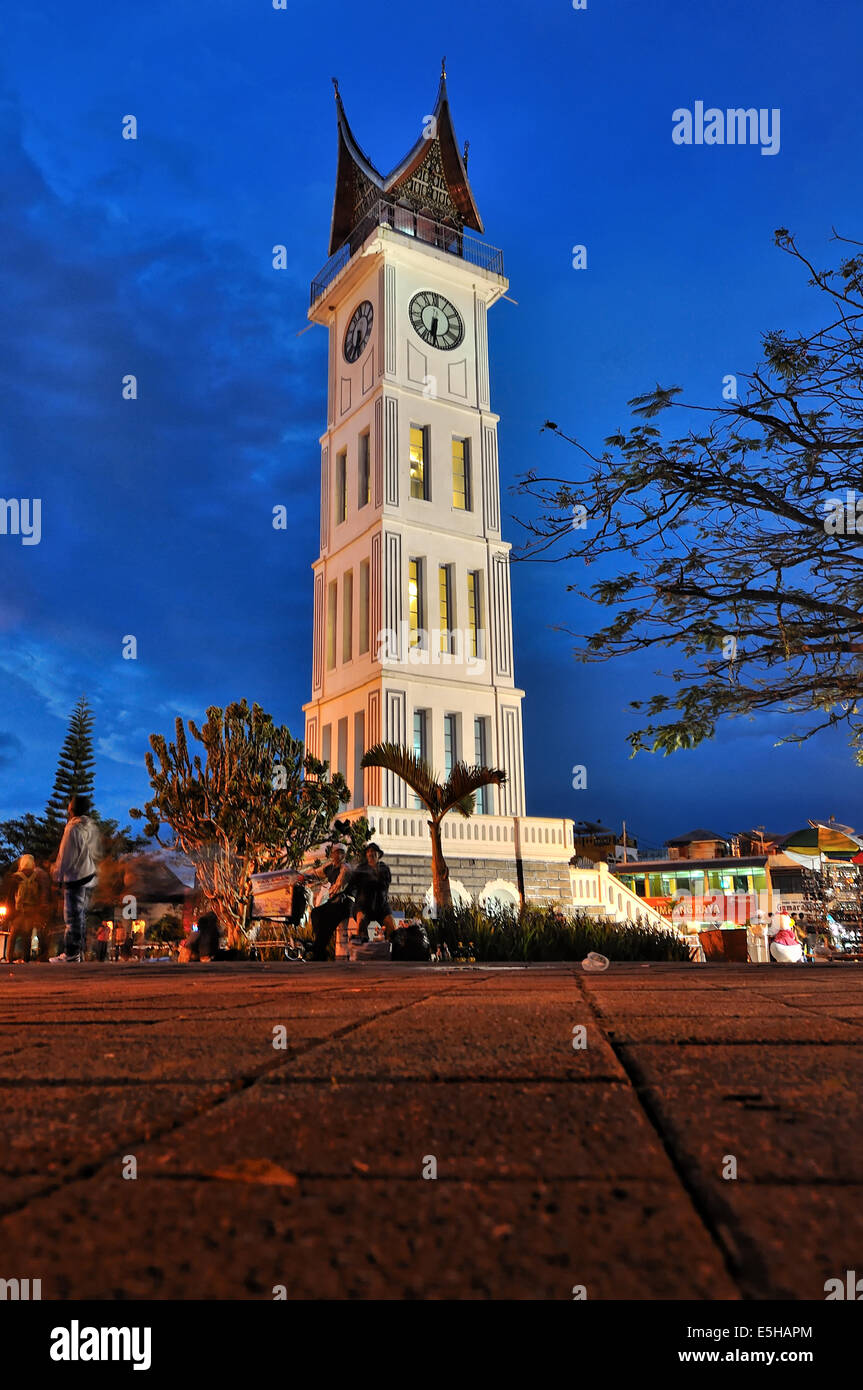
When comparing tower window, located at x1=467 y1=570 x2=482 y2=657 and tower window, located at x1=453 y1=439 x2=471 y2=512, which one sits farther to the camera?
tower window, located at x1=453 y1=439 x2=471 y2=512

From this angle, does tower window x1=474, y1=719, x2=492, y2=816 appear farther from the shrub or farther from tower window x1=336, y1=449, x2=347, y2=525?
the shrub

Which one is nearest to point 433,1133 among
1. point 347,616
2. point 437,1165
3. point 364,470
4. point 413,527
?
point 437,1165

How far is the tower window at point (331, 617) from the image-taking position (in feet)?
95.3

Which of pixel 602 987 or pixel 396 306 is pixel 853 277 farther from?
pixel 396 306

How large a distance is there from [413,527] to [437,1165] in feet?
88.6

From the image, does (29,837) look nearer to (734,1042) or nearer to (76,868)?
(76,868)

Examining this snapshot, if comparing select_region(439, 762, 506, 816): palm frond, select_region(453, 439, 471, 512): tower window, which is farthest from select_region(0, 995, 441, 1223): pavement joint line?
select_region(453, 439, 471, 512): tower window

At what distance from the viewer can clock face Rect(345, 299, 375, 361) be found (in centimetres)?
3000

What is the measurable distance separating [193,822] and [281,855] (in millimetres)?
1796

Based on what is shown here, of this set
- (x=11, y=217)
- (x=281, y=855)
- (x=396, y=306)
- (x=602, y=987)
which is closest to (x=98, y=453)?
(x=11, y=217)

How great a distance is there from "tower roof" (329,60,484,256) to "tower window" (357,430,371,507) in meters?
9.84

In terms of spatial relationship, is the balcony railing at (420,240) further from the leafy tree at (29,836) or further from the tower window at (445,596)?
the leafy tree at (29,836)

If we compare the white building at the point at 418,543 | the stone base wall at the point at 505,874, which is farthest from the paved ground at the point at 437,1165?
the white building at the point at 418,543

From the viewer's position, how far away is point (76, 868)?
8.09 meters
